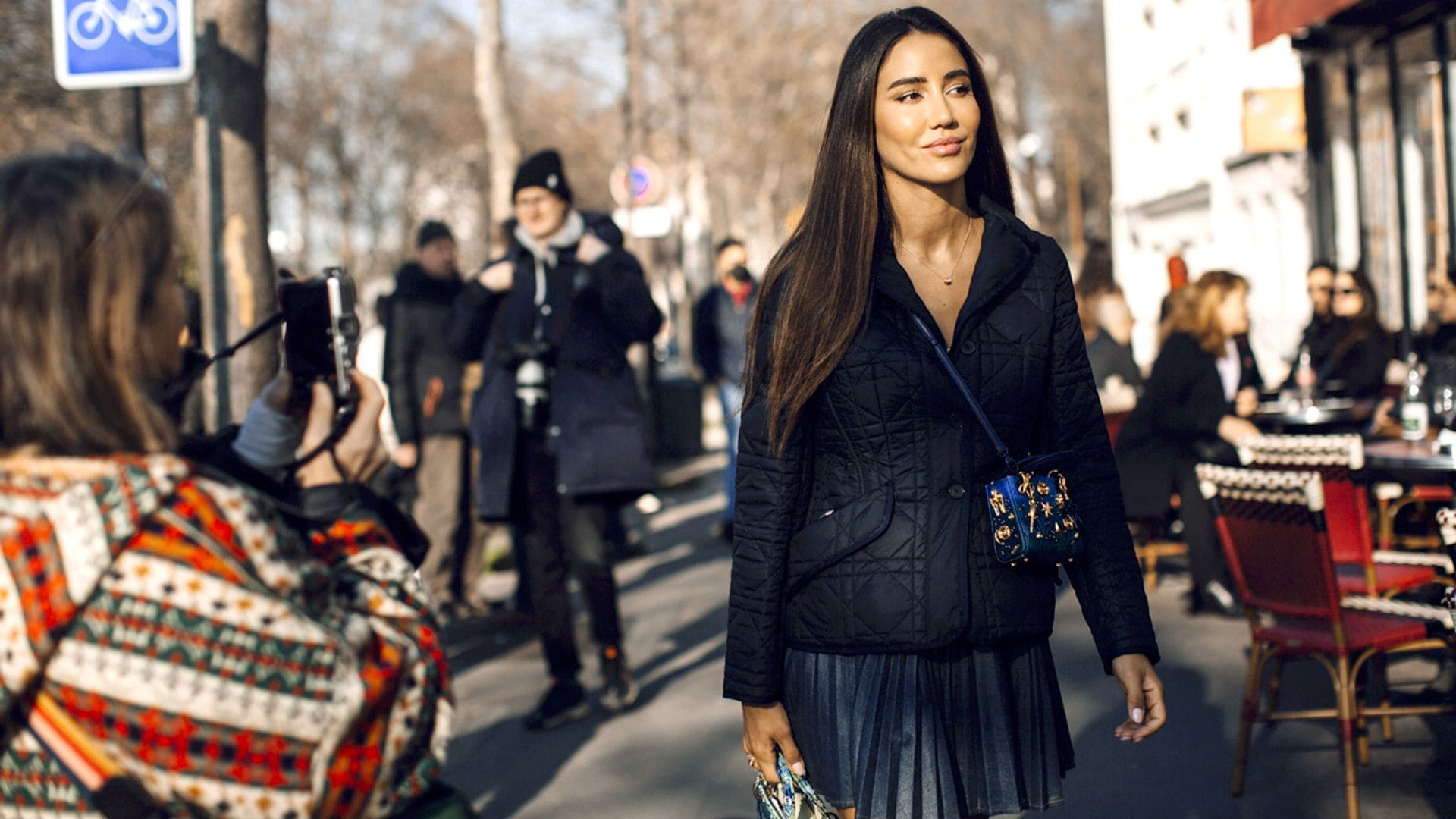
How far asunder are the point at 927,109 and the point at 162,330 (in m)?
1.44

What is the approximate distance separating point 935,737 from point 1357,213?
545 inches

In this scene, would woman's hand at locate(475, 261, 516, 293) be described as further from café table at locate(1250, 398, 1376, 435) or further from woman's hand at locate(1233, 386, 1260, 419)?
woman's hand at locate(1233, 386, 1260, 419)

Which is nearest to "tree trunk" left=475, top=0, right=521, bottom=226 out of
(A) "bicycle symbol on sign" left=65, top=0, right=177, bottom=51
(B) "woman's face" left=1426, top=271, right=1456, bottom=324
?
(B) "woman's face" left=1426, top=271, right=1456, bottom=324

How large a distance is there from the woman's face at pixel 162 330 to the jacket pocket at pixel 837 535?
46.5 inches

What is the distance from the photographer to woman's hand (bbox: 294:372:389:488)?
2.56 meters

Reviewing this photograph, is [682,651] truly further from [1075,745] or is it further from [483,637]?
[1075,745]

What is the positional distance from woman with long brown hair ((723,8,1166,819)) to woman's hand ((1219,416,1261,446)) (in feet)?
18.2

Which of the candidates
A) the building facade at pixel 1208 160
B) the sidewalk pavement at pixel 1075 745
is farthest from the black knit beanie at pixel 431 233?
the building facade at pixel 1208 160

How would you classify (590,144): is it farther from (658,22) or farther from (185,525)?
(185,525)

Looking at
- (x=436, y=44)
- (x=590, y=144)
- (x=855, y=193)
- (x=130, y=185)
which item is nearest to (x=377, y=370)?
(x=855, y=193)

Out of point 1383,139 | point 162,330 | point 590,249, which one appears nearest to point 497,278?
point 590,249

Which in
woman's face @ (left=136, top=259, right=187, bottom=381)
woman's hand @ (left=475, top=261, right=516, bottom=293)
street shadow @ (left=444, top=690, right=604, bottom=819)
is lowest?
street shadow @ (left=444, top=690, right=604, bottom=819)

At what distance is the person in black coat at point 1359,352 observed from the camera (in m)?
10.2

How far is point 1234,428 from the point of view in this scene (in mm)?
8297
